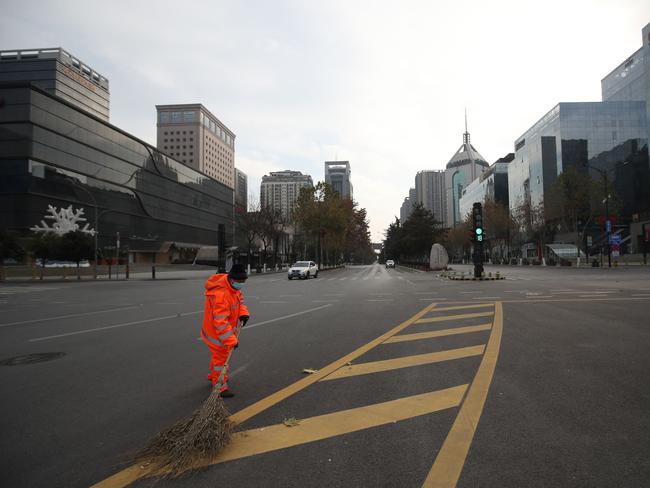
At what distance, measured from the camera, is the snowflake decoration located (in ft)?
176

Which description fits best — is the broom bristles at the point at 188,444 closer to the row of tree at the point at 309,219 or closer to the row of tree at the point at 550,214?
the row of tree at the point at 550,214

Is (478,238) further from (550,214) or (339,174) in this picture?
(339,174)

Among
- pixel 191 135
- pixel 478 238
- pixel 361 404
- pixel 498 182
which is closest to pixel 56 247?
pixel 478 238

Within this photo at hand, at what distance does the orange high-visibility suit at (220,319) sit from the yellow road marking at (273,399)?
539 mm

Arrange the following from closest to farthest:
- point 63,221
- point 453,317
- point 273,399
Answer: point 273,399 → point 453,317 → point 63,221

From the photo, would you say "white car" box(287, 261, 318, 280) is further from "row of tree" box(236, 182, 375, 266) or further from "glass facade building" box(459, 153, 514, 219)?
"glass facade building" box(459, 153, 514, 219)

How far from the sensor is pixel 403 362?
601 centimetres

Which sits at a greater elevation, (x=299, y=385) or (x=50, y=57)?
(x=50, y=57)

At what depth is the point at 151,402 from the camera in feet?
15.0

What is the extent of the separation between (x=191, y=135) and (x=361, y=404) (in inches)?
6342

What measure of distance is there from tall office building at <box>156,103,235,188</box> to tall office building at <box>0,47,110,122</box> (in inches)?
996

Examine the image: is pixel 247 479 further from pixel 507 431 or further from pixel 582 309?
pixel 582 309

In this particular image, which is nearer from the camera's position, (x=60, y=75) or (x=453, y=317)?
(x=453, y=317)

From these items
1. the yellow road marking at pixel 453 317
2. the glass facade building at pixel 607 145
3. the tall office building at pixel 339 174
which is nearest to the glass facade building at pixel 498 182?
the glass facade building at pixel 607 145
